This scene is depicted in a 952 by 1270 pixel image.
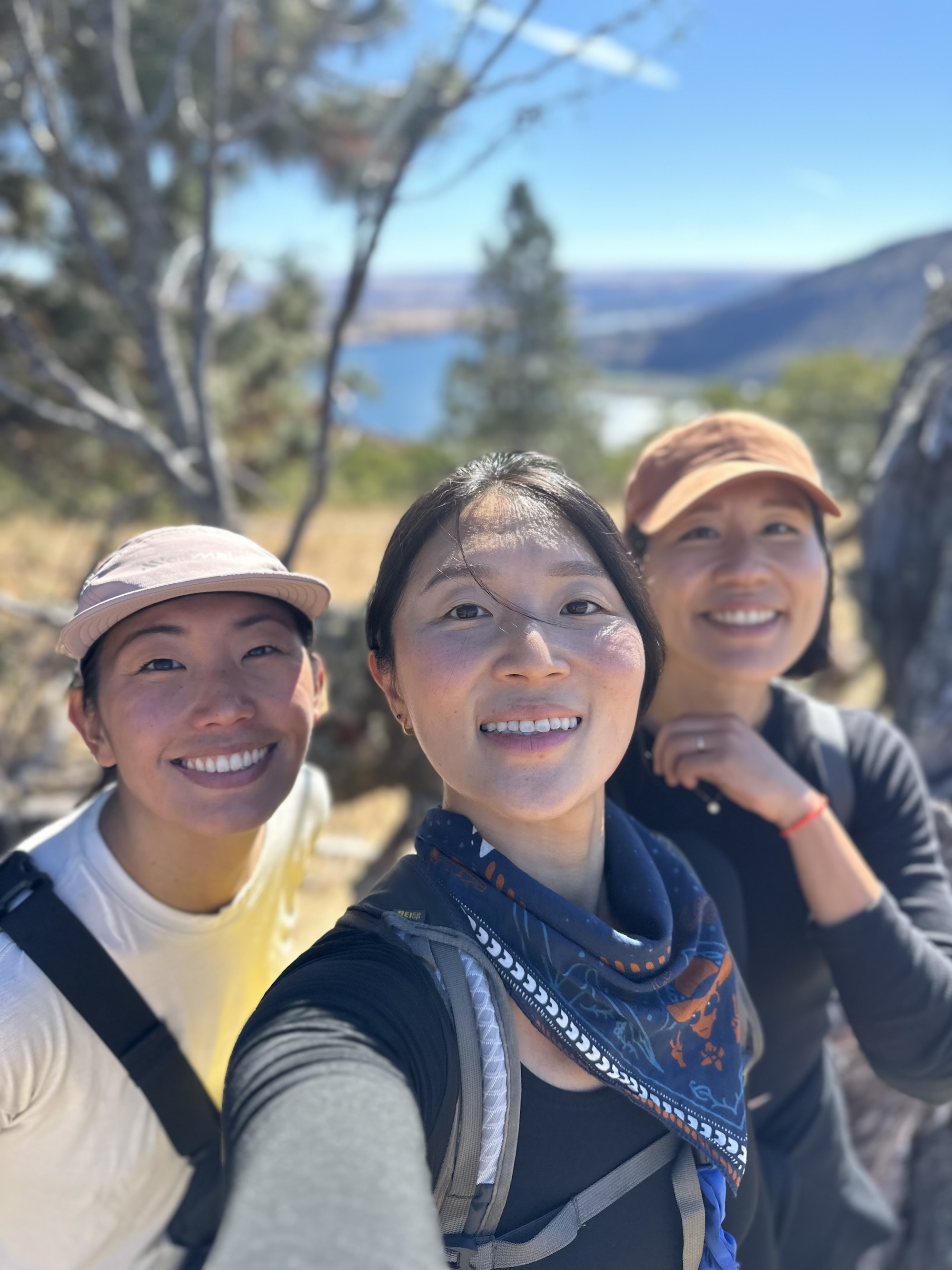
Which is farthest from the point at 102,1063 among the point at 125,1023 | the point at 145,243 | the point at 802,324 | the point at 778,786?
the point at 802,324

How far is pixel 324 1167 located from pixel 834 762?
4.51 ft

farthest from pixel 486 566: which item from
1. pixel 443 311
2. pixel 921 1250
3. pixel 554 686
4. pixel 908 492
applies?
pixel 443 311

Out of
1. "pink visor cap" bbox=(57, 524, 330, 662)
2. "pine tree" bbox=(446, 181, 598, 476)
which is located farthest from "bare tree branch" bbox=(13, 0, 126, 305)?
"pine tree" bbox=(446, 181, 598, 476)

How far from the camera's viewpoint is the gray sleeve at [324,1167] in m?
0.71

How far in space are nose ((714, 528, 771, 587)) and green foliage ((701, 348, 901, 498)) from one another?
15.2 m

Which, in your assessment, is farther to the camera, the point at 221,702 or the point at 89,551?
the point at 89,551

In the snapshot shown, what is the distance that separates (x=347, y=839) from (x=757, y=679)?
4.46m

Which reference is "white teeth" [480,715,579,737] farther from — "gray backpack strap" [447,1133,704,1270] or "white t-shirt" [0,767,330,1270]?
"white t-shirt" [0,767,330,1270]

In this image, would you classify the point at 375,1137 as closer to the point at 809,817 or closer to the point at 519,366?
the point at 809,817

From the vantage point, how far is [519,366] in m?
21.6

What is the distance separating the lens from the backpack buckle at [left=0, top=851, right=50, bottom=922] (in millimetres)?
1405

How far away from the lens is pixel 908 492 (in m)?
3.74

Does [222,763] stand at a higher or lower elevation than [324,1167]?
higher

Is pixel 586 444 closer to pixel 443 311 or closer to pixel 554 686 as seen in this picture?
pixel 554 686
